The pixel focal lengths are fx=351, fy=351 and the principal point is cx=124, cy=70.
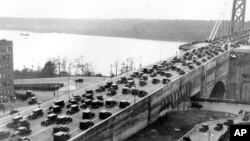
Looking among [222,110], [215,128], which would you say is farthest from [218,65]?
[215,128]

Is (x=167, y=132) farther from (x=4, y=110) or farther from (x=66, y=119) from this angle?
(x=4, y=110)

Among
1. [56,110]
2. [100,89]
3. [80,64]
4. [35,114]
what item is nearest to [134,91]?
[100,89]

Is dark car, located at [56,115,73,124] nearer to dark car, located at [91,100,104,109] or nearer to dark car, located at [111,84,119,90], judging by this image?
dark car, located at [91,100,104,109]

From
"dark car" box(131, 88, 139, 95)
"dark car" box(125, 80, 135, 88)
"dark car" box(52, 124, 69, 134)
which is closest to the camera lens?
"dark car" box(52, 124, 69, 134)

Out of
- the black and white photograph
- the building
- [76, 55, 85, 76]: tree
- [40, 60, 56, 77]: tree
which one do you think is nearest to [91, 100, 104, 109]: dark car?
the black and white photograph

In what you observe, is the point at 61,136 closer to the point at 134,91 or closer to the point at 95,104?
the point at 95,104

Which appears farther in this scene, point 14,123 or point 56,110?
point 56,110
